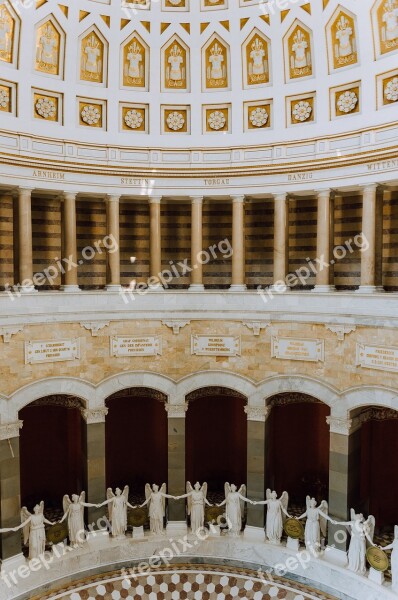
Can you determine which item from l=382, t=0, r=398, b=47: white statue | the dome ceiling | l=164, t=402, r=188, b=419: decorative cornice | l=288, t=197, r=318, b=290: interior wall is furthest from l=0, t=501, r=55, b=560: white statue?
l=382, t=0, r=398, b=47: white statue

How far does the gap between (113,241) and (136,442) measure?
6300 millimetres

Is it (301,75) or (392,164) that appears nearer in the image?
(392,164)

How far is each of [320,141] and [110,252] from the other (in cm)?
638

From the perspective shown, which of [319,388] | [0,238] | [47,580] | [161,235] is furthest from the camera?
[161,235]

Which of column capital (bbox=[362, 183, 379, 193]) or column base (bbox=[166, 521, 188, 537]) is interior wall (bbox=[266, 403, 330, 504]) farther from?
column capital (bbox=[362, 183, 379, 193])

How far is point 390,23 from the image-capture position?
11.8 m

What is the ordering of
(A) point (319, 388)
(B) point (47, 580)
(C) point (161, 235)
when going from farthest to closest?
1. (C) point (161, 235)
2. (A) point (319, 388)
3. (B) point (47, 580)

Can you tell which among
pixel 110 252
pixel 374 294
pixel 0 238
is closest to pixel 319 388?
pixel 374 294

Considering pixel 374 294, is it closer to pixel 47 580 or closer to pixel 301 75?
pixel 301 75

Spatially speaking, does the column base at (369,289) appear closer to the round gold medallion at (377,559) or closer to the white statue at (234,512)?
the round gold medallion at (377,559)

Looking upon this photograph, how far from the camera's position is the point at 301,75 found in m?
13.6

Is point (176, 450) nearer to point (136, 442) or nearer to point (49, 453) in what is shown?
→ point (136, 442)

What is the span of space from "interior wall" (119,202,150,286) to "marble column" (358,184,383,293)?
647 centimetres

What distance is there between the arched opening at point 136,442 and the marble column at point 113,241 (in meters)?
3.64
